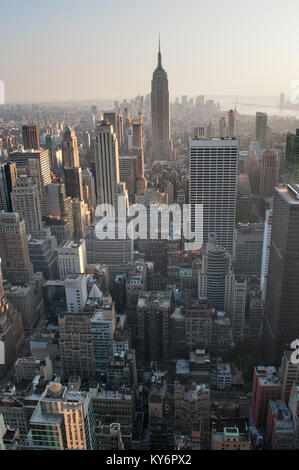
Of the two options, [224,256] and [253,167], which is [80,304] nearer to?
[224,256]

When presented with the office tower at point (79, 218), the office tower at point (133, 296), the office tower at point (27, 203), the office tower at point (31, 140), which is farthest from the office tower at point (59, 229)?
the office tower at point (133, 296)

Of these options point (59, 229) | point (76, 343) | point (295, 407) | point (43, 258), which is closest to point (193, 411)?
point (295, 407)

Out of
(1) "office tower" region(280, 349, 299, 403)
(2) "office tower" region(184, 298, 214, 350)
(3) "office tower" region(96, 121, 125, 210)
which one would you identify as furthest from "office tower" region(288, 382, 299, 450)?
(3) "office tower" region(96, 121, 125, 210)

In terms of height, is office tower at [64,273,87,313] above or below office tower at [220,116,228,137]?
below

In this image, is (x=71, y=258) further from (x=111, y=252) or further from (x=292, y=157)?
(x=292, y=157)

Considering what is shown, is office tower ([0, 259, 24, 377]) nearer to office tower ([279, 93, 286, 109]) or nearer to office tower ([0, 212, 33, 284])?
office tower ([0, 212, 33, 284])

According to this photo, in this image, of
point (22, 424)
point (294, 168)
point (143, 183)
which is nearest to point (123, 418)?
point (22, 424)

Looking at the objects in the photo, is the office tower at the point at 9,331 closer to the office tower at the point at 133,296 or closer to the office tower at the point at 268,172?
the office tower at the point at 133,296
